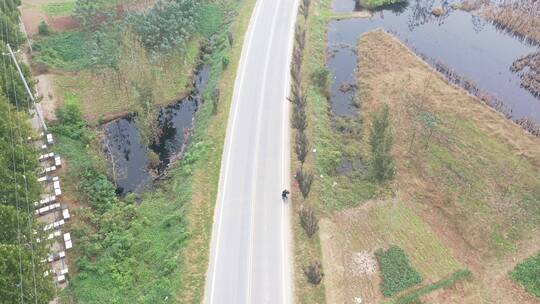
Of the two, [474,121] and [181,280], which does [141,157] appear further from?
[474,121]

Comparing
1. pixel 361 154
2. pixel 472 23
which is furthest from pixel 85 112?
pixel 472 23

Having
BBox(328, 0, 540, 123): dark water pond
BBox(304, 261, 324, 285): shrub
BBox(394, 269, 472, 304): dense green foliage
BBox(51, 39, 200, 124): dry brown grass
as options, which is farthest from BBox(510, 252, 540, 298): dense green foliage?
BBox(51, 39, 200, 124): dry brown grass

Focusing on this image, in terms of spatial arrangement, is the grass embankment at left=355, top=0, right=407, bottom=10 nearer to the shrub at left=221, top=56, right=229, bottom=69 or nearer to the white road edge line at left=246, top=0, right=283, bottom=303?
the white road edge line at left=246, top=0, right=283, bottom=303

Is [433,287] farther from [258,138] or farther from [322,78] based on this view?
[322,78]

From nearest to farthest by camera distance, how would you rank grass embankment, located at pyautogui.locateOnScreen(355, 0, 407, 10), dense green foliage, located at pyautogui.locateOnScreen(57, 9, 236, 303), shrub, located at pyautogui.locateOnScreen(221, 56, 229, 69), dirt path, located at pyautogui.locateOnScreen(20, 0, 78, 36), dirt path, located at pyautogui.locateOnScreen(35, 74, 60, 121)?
dense green foliage, located at pyautogui.locateOnScreen(57, 9, 236, 303)
dirt path, located at pyautogui.locateOnScreen(35, 74, 60, 121)
shrub, located at pyautogui.locateOnScreen(221, 56, 229, 69)
dirt path, located at pyautogui.locateOnScreen(20, 0, 78, 36)
grass embankment, located at pyautogui.locateOnScreen(355, 0, 407, 10)

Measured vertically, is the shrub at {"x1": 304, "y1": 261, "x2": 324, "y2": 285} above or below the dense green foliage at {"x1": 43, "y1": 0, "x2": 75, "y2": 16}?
below

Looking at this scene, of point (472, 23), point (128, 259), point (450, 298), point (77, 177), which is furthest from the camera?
point (472, 23)
